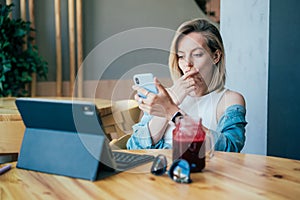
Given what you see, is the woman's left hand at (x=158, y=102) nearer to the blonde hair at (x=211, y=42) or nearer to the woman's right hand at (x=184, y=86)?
the woman's right hand at (x=184, y=86)

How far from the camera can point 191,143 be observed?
122 cm

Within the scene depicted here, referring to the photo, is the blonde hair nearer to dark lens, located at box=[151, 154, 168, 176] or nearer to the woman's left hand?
the woman's left hand

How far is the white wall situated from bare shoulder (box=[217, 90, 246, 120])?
0.61 meters

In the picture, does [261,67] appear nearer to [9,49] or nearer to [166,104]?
[166,104]

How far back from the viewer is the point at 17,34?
3473 mm

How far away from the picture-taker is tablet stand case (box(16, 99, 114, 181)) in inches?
44.4

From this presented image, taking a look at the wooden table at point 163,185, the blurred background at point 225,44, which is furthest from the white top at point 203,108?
the blurred background at point 225,44

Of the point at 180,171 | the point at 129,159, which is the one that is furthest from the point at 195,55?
the point at 180,171

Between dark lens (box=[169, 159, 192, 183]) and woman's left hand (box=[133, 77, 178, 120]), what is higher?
woman's left hand (box=[133, 77, 178, 120])

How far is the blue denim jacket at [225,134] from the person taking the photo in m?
1.64

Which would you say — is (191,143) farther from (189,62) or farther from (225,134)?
(189,62)

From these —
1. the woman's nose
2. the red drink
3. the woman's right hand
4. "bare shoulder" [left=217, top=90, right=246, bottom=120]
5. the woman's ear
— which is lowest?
the red drink

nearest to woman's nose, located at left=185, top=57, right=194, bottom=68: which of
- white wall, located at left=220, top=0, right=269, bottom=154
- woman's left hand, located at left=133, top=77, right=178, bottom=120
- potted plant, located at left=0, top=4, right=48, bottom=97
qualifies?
woman's left hand, located at left=133, top=77, right=178, bottom=120

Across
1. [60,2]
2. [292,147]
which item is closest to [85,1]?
[60,2]
